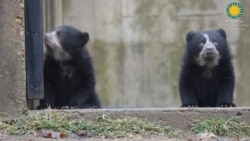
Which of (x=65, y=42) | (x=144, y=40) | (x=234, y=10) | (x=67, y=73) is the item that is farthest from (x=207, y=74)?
(x=234, y=10)

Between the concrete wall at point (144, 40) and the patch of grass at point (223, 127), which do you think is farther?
the concrete wall at point (144, 40)

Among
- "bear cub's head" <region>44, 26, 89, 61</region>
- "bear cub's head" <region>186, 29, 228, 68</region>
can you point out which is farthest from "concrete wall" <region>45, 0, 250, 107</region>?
"bear cub's head" <region>44, 26, 89, 61</region>

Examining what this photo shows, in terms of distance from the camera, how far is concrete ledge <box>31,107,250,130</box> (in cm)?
600

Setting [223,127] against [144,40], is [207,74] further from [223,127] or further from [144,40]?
[144,40]

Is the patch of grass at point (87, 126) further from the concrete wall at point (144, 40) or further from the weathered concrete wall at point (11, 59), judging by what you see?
the concrete wall at point (144, 40)

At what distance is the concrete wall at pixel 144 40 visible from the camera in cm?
1188

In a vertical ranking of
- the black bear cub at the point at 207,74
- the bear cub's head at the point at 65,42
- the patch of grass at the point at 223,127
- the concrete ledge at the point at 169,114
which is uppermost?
the bear cub's head at the point at 65,42

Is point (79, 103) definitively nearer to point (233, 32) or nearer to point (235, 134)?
point (235, 134)

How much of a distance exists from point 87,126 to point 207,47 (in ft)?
8.29

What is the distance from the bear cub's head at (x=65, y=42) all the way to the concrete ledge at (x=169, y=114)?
196cm

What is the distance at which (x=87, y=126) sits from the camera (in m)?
5.72

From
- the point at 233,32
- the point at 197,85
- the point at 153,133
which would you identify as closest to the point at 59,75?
the point at 197,85

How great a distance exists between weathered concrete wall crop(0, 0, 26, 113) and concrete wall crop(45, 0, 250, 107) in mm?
5786

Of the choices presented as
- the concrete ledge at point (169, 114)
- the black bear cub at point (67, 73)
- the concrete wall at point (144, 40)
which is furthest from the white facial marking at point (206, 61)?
the concrete wall at point (144, 40)
